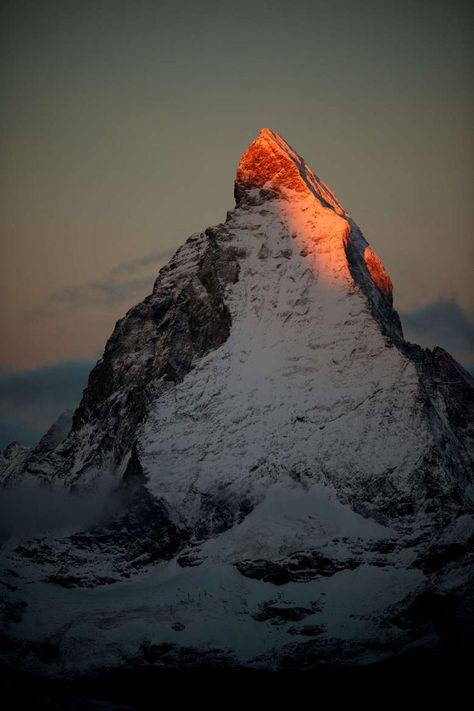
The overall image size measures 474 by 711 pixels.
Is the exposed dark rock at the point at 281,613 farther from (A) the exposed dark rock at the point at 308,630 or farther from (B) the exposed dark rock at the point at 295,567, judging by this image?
(B) the exposed dark rock at the point at 295,567

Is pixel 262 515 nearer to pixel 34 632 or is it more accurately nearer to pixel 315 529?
pixel 315 529

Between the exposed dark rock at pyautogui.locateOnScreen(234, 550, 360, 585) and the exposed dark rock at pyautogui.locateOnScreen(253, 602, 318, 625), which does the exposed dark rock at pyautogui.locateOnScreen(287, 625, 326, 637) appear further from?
the exposed dark rock at pyautogui.locateOnScreen(234, 550, 360, 585)

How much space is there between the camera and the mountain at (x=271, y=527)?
158250 millimetres

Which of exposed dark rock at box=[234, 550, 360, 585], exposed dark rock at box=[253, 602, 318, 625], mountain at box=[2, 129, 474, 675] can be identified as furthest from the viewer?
exposed dark rock at box=[234, 550, 360, 585]

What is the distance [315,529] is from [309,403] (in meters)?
21.3

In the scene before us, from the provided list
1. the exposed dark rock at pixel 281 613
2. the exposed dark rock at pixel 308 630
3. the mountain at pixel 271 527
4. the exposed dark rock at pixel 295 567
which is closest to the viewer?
the exposed dark rock at pixel 308 630

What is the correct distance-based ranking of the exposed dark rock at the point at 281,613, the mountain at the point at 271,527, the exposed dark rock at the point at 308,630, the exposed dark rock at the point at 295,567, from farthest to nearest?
the exposed dark rock at the point at 295,567 < the exposed dark rock at the point at 281,613 < the mountain at the point at 271,527 < the exposed dark rock at the point at 308,630

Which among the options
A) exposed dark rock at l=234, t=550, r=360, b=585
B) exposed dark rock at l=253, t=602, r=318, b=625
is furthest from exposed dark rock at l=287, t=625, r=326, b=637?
exposed dark rock at l=234, t=550, r=360, b=585

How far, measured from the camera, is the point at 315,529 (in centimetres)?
17412

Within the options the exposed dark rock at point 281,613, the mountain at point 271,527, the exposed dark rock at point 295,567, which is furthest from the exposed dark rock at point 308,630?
the exposed dark rock at point 295,567

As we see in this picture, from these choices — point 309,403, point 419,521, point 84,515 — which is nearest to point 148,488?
point 84,515

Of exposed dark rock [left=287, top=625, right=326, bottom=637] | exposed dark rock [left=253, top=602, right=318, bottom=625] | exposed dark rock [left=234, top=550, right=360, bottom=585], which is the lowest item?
exposed dark rock [left=287, top=625, right=326, bottom=637]

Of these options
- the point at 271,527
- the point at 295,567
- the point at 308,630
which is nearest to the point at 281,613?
the point at 308,630

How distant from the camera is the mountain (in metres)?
158
